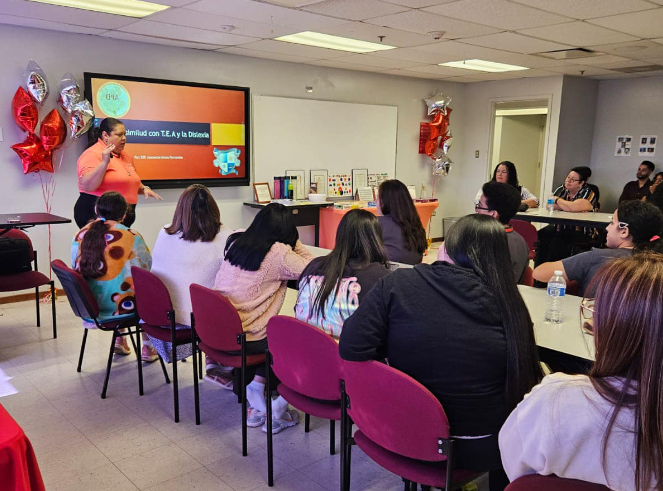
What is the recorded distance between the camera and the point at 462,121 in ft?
29.1

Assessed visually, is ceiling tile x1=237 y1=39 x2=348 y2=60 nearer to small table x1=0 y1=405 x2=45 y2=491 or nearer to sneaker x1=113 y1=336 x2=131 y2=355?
sneaker x1=113 y1=336 x2=131 y2=355

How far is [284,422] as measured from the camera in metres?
2.92

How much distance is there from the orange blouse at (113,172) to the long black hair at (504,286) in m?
3.44

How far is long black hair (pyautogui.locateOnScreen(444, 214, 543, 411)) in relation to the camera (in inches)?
63.3

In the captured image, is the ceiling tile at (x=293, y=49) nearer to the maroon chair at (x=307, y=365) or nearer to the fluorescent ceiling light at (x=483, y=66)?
the fluorescent ceiling light at (x=483, y=66)

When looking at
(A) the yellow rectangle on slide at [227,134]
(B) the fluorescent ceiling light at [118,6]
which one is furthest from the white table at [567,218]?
(B) the fluorescent ceiling light at [118,6]

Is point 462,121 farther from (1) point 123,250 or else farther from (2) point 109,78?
(1) point 123,250

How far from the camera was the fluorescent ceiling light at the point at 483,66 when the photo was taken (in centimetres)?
671

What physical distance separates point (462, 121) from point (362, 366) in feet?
25.6

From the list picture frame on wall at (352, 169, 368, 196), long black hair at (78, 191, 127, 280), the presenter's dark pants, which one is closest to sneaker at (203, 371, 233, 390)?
long black hair at (78, 191, 127, 280)

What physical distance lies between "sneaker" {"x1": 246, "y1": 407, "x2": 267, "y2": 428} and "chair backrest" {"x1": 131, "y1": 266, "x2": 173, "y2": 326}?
2.18 ft

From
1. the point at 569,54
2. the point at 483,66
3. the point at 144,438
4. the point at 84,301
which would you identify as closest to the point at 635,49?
the point at 569,54

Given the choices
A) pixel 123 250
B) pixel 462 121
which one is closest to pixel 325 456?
pixel 123 250

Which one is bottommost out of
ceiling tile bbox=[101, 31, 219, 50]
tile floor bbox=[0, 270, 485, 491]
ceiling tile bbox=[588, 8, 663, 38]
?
tile floor bbox=[0, 270, 485, 491]
